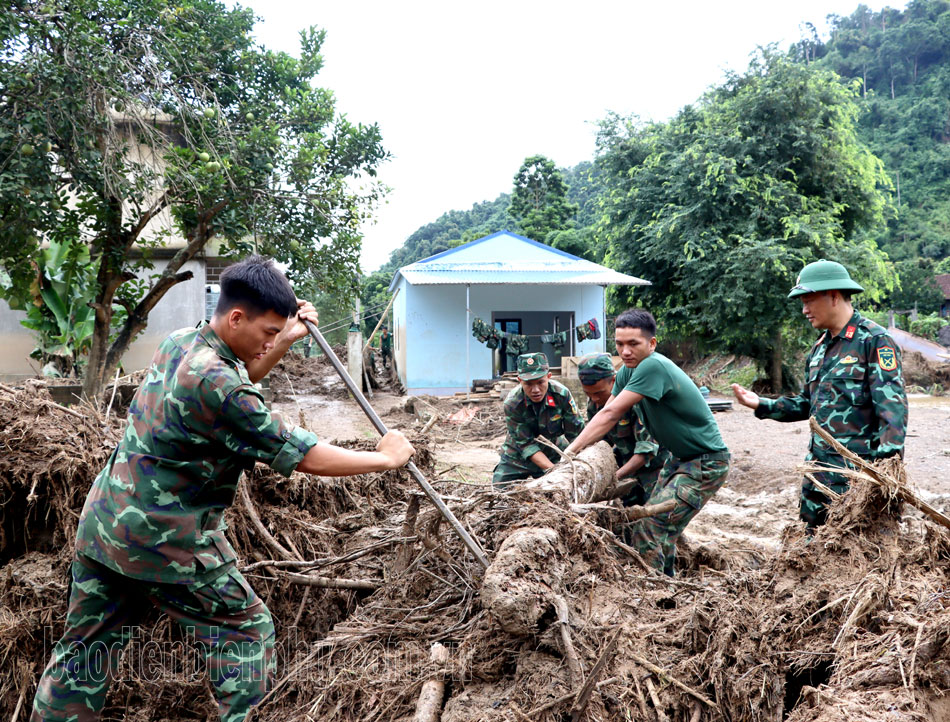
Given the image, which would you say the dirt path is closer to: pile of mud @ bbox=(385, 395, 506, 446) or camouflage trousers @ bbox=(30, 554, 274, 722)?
pile of mud @ bbox=(385, 395, 506, 446)

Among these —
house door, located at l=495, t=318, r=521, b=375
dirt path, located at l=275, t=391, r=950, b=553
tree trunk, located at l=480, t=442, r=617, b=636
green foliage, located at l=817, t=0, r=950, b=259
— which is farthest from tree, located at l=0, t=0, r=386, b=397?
green foliage, located at l=817, t=0, r=950, b=259

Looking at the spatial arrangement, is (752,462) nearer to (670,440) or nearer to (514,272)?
(670,440)

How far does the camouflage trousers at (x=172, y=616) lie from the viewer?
226 centimetres

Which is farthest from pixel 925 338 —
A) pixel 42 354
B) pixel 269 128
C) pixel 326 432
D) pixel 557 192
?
pixel 42 354

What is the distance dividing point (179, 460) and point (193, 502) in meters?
0.16

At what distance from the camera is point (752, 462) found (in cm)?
855

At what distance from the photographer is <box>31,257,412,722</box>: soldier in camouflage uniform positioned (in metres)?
2.15

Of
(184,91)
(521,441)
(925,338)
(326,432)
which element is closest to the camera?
(521,441)

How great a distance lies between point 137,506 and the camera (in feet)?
7.09

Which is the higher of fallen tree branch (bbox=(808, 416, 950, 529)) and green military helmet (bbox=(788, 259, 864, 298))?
green military helmet (bbox=(788, 259, 864, 298))

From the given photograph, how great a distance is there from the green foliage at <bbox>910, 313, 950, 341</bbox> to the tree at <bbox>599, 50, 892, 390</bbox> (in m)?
12.5

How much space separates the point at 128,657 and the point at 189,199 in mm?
6370

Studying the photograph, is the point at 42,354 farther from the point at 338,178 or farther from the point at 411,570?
the point at 411,570

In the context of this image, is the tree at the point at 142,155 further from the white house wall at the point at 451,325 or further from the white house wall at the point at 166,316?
the white house wall at the point at 451,325
